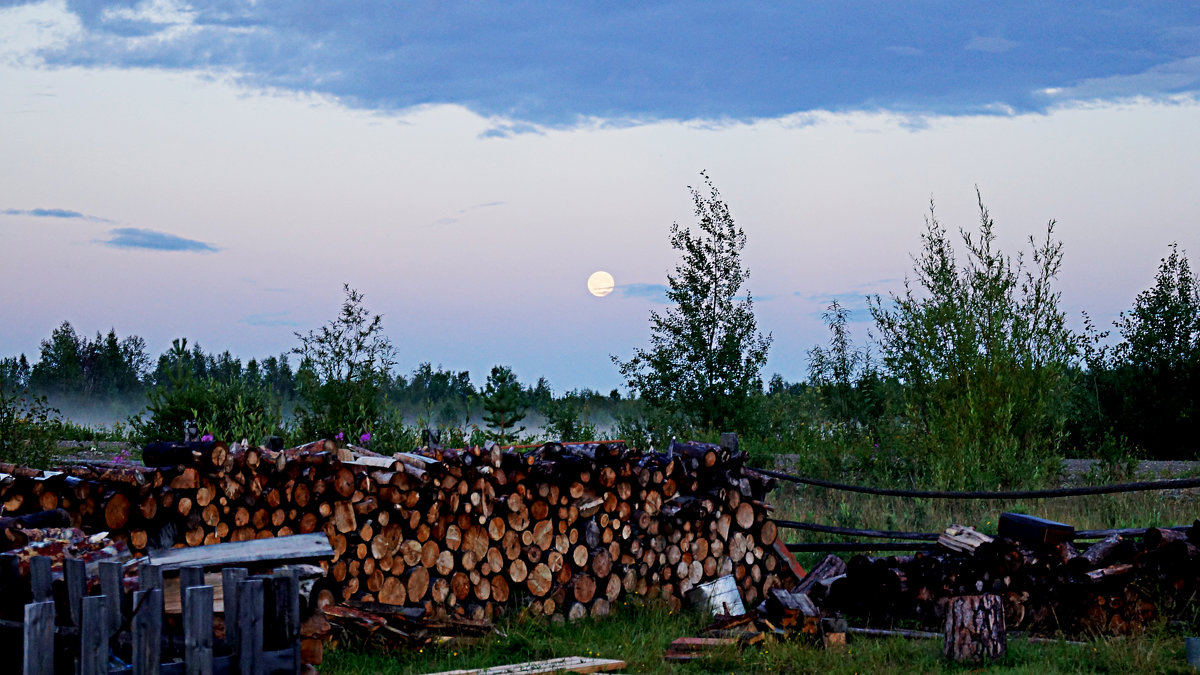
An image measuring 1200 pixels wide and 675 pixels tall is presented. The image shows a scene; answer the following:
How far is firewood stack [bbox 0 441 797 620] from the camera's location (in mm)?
7227

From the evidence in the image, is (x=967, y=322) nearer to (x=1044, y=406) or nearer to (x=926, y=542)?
(x=1044, y=406)

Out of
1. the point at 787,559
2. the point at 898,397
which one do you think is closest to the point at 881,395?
the point at 898,397

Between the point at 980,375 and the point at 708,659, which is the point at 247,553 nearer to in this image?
the point at 708,659

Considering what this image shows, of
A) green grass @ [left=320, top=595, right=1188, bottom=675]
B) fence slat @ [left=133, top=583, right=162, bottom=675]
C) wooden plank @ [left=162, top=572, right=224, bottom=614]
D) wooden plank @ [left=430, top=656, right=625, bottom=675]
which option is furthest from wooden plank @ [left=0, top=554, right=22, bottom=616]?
wooden plank @ [left=430, top=656, right=625, bottom=675]

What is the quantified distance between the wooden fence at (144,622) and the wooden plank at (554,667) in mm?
2183

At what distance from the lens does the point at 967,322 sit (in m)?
15.3

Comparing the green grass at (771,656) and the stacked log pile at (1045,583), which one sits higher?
the stacked log pile at (1045,583)

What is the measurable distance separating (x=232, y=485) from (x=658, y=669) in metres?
3.51

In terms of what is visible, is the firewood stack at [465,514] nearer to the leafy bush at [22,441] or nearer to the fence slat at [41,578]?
the fence slat at [41,578]

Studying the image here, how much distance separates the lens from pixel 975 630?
23.6 feet

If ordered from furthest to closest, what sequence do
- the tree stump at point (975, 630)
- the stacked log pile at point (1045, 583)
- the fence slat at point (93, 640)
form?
the stacked log pile at point (1045, 583)
the tree stump at point (975, 630)
the fence slat at point (93, 640)

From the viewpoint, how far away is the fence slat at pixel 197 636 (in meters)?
4.47

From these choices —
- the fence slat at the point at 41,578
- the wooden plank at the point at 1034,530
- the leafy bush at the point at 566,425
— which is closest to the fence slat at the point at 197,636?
the fence slat at the point at 41,578

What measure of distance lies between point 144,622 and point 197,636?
25cm
